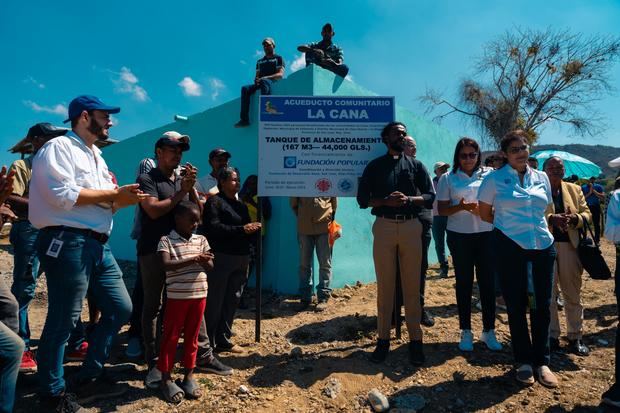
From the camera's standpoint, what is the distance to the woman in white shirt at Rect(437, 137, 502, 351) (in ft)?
12.2

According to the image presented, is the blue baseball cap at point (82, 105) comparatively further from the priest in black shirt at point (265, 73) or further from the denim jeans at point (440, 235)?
the denim jeans at point (440, 235)

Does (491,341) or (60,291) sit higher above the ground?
(60,291)

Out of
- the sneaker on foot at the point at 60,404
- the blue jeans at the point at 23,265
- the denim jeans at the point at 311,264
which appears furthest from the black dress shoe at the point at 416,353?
the blue jeans at the point at 23,265

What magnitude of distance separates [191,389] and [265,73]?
501 centimetres

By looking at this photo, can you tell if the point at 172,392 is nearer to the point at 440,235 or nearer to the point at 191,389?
the point at 191,389

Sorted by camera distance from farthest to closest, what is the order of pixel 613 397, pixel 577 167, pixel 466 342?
pixel 577 167 → pixel 466 342 → pixel 613 397

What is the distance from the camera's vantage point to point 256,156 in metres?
6.30

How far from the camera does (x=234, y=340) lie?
162 inches

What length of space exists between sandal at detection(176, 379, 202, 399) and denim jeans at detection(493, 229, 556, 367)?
2659mm

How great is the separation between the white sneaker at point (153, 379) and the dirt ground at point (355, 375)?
2.2 inches

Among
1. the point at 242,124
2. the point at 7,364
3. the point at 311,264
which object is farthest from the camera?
the point at 242,124

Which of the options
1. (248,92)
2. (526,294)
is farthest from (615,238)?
(248,92)

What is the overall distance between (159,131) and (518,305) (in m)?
7.81

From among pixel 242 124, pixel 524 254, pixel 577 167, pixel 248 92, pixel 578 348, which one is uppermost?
pixel 248 92
